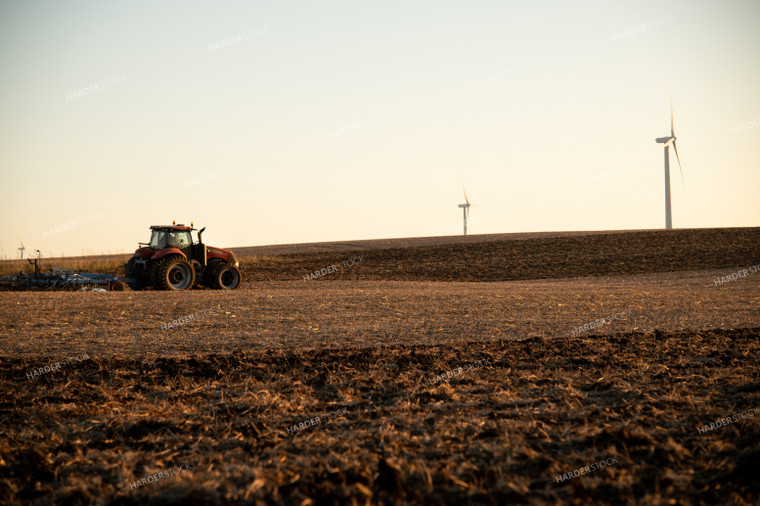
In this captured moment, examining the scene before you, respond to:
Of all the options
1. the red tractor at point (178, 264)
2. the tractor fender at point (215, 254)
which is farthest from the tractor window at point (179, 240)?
the tractor fender at point (215, 254)

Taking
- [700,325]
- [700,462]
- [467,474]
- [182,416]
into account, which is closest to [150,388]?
[182,416]

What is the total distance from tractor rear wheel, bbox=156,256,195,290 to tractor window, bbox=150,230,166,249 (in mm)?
996

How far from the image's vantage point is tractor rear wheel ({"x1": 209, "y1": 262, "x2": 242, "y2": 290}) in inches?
829

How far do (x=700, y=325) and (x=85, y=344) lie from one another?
11.3 meters

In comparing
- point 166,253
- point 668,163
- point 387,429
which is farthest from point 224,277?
point 668,163

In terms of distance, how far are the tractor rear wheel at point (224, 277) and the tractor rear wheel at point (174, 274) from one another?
87 cm

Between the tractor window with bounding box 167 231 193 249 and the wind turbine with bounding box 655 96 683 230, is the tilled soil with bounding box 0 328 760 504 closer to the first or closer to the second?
the tractor window with bounding box 167 231 193 249

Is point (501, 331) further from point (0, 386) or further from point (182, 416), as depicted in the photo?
point (0, 386)

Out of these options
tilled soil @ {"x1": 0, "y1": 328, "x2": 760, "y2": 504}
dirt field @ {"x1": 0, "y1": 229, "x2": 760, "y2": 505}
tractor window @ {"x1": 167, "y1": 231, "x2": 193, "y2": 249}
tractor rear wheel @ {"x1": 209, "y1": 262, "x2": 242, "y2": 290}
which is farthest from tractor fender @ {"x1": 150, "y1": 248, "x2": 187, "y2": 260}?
tilled soil @ {"x1": 0, "y1": 328, "x2": 760, "y2": 504}

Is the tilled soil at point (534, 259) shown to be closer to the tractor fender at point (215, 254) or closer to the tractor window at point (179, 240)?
the tractor fender at point (215, 254)

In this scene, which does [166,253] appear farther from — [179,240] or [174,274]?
[179,240]

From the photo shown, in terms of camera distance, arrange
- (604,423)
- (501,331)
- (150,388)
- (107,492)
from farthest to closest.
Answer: (501,331) → (150,388) → (604,423) → (107,492)

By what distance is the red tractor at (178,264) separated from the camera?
19625mm

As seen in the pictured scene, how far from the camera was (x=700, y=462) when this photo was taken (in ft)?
14.8
